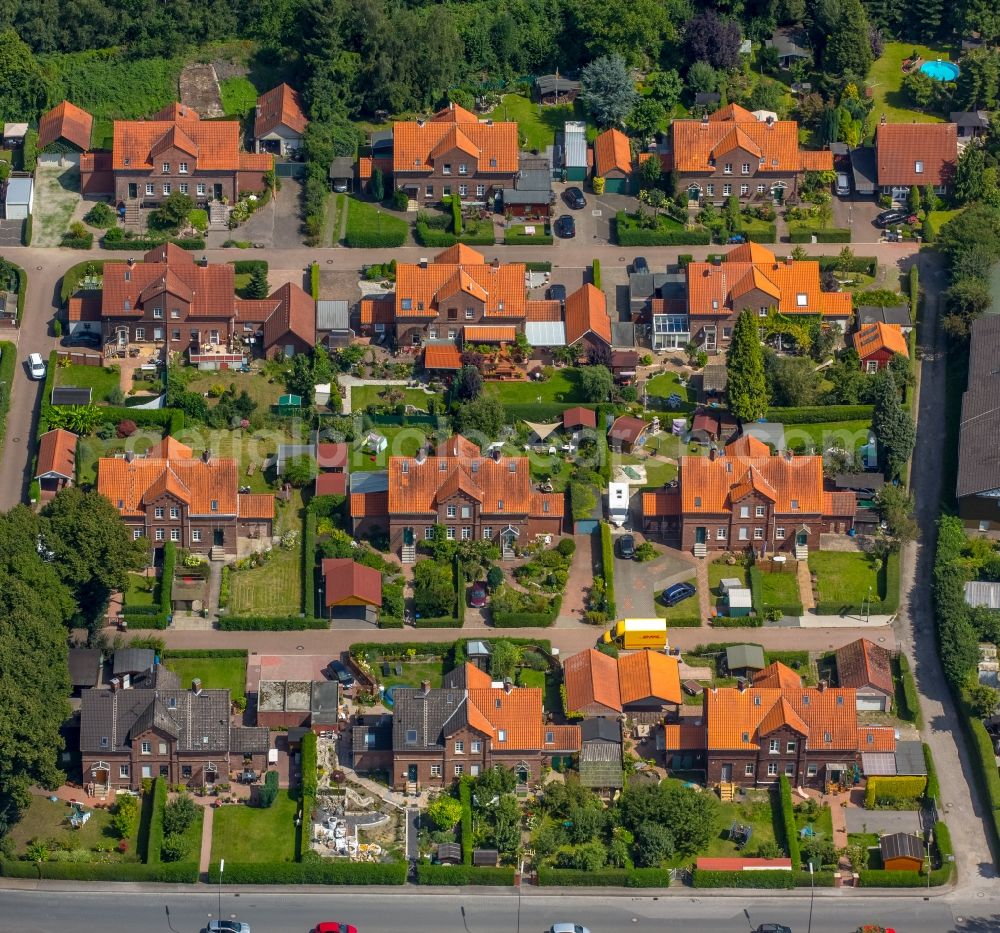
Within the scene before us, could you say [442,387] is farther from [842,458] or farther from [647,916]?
[647,916]

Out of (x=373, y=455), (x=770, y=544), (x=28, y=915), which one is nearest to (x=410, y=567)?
(x=373, y=455)

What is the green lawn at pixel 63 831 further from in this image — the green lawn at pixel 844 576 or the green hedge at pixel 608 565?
the green lawn at pixel 844 576

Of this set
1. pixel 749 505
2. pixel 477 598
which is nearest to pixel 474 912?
pixel 477 598

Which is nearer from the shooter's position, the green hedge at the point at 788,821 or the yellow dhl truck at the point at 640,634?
the green hedge at the point at 788,821

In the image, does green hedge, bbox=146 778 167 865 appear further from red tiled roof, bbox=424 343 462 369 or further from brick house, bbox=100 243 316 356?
red tiled roof, bbox=424 343 462 369

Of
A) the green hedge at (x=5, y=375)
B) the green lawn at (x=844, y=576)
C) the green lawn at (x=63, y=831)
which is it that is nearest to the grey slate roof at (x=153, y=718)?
the green lawn at (x=63, y=831)

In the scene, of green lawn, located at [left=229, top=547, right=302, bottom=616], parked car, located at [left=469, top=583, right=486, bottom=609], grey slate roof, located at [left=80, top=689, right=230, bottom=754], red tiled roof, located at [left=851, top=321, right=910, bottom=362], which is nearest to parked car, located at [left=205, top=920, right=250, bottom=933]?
grey slate roof, located at [left=80, top=689, right=230, bottom=754]

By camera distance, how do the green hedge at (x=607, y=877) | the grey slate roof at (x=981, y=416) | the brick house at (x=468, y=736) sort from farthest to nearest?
the grey slate roof at (x=981, y=416), the brick house at (x=468, y=736), the green hedge at (x=607, y=877)
